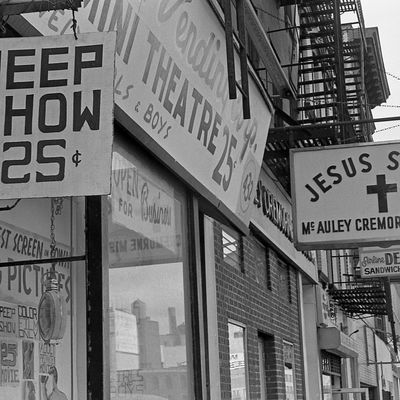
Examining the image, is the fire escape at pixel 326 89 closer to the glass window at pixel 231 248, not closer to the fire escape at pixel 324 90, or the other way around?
the fire escape at pixel 324 90

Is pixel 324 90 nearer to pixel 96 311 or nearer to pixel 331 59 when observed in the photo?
pixel 331 59

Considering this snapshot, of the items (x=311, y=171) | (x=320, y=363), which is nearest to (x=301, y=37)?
(x=311, y=171)

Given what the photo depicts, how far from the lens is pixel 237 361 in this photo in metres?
8.42

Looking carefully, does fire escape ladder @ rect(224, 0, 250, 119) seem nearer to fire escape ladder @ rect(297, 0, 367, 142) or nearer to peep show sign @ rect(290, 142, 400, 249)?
peep show sign @ rect(290, 142, 400, 249)

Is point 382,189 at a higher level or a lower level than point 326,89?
lower

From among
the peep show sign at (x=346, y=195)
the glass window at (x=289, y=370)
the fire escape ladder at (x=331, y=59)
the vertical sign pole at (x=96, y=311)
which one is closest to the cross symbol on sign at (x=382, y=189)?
the peep show sign at (x=346, y=195)

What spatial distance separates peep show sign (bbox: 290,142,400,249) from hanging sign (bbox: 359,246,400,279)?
5213mm

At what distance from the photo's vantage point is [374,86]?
86.1 ft

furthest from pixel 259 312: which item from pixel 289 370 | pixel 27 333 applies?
pixel 27 333

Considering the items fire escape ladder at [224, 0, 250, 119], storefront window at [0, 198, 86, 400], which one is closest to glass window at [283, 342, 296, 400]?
fire escape ladder at [224, 0, 250, 119]

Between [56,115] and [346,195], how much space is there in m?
6.04

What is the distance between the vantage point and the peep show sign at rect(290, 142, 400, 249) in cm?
855

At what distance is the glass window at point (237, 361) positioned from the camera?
8179 mm

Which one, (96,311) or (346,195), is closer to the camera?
(96,311)
